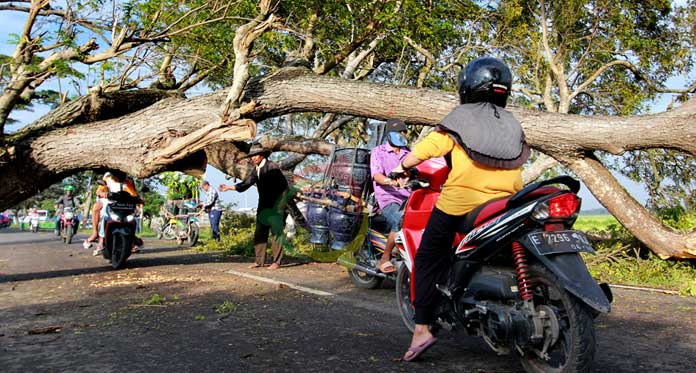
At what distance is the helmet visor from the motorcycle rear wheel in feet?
12.1

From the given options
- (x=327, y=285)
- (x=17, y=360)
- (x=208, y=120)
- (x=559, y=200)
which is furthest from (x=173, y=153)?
(x=559, y=200)

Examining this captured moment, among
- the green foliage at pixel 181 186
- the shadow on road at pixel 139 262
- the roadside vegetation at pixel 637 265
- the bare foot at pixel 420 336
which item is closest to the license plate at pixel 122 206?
the shadow on road at pixel 139 262

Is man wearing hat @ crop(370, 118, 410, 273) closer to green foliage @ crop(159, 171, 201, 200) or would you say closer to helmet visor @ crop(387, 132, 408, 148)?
helmet visor @ crop(387, 132, 408, 148)

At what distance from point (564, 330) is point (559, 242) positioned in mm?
484

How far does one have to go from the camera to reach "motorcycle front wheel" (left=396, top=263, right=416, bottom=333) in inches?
201

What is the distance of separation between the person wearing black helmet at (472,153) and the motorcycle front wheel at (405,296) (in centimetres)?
81

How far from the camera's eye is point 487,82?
4.12 m

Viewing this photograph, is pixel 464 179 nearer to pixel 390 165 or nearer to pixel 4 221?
pixel 390 165

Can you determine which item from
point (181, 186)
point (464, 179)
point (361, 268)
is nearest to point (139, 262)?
point (361, 268)

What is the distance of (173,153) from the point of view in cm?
902

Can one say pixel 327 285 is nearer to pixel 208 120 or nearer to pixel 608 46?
pixel 208 120

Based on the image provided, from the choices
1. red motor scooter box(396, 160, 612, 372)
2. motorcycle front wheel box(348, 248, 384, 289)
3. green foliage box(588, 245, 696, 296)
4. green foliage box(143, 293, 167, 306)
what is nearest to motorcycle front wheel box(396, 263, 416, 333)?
red motor scooter box(396, 160, 612, 372)

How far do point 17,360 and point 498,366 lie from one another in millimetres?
3316

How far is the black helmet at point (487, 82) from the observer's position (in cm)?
413
